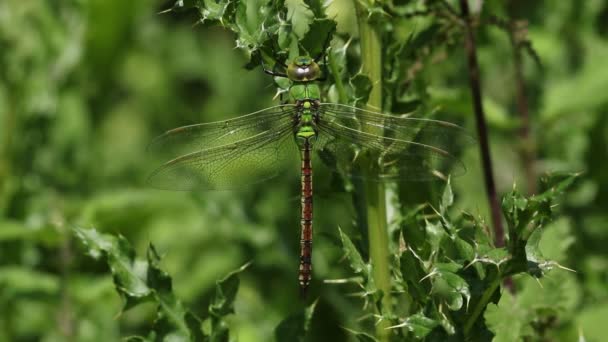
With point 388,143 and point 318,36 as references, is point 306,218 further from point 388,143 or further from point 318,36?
point 318,36

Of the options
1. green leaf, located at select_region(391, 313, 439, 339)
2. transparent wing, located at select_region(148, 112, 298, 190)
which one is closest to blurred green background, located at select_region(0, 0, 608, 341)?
transparent wing, located at select_region(148, 112, 298, 190)

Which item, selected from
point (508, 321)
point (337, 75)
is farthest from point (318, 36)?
point (508, 321)

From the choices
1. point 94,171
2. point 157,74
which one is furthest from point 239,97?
point 94,171

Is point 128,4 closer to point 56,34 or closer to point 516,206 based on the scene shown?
point 56,34

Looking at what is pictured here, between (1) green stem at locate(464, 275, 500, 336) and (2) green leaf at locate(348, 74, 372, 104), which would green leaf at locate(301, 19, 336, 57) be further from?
(1) green stem at locate(464, 275, 500, 336)

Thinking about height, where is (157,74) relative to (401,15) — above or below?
above

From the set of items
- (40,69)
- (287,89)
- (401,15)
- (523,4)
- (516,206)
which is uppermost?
(523,4)

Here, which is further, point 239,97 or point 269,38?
point 239,97
